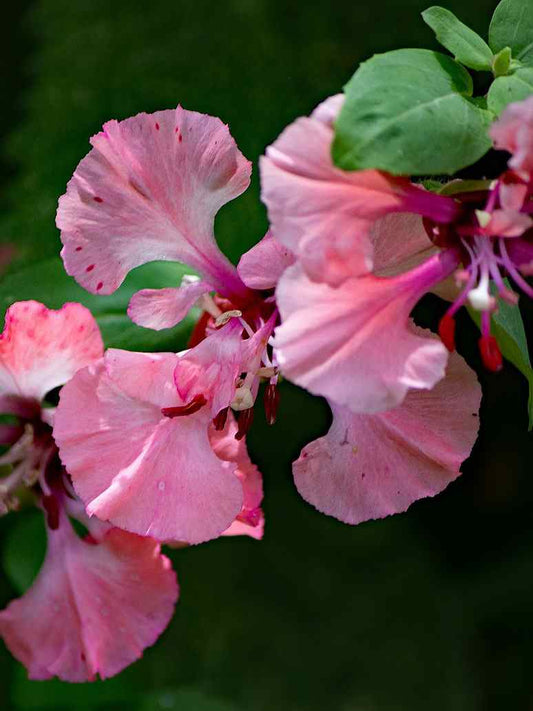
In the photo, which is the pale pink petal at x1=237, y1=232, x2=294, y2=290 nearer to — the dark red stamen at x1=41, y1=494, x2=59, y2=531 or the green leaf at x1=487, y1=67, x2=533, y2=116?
the green leaf at x1=487, y1=67, x2=533, y2=116

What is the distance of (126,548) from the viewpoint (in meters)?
0.75

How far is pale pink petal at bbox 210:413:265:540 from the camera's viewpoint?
0.66 metres

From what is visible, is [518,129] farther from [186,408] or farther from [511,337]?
[186,408]

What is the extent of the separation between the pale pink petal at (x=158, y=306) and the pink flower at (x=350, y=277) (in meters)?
0.18

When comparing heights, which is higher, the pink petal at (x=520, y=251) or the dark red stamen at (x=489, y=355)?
the pink petal at (x=520, y=251)

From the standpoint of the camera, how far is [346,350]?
476mm

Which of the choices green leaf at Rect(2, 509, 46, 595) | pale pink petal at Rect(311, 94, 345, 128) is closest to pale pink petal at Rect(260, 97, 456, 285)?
pale pink petal at Rect(311, 94, 345, 128)

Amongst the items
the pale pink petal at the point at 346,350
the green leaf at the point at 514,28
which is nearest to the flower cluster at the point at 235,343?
the pale pink petal at the point at 346,350

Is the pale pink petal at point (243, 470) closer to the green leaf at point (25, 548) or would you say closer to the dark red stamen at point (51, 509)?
the dark red stamen at point (51, 509)

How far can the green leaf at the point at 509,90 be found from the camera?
1.66 feet

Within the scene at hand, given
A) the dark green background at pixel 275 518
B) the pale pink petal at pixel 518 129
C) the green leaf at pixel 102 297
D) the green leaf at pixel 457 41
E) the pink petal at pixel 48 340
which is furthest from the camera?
the dark green background at pixel 275 518

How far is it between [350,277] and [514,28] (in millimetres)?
204

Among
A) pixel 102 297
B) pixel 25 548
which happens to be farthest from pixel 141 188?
pixel 25 548

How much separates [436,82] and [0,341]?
33cm
